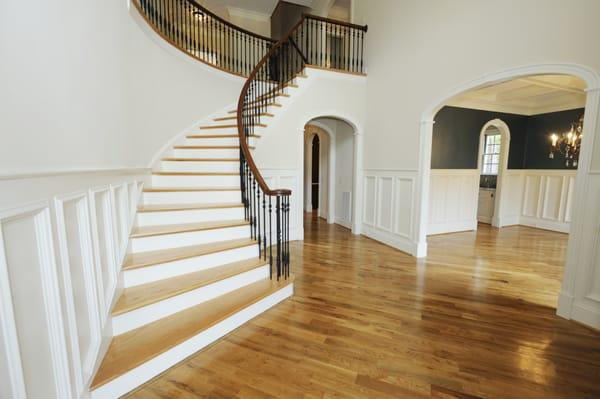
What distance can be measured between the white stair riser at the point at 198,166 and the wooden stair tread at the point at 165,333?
5.97ft

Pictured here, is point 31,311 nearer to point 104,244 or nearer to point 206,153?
point 104,244

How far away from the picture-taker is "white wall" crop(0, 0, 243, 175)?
1094 mm

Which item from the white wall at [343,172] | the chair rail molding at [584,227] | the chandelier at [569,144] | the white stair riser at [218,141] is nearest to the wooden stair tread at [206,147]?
the white stair riser at [218,141]

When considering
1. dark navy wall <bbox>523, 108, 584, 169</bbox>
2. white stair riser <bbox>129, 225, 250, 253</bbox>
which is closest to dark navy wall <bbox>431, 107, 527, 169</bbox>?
dark navy wall <bbox>523, 108, 584, 169</bbox>

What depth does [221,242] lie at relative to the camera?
280cm

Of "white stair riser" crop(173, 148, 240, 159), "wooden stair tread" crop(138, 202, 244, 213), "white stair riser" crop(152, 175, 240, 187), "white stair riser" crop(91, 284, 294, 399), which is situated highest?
"white stair riser" crop(173, 148, 240, 159)

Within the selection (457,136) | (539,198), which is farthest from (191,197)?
(539,198)

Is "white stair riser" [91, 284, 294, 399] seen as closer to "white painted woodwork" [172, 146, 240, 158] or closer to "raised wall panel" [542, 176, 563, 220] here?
"white painted woodwork" [172, 146, 240, 158]

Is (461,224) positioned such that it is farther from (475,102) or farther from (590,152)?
(590,152)

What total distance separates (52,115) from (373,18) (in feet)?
16.6

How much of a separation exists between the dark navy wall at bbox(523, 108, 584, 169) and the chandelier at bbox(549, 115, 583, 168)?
4.7 inches

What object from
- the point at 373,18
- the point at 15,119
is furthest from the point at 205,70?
the point at 15,119

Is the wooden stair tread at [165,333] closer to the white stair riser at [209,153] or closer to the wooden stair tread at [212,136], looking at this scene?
the white stair riser at [209,153]

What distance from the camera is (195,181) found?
136 inches
